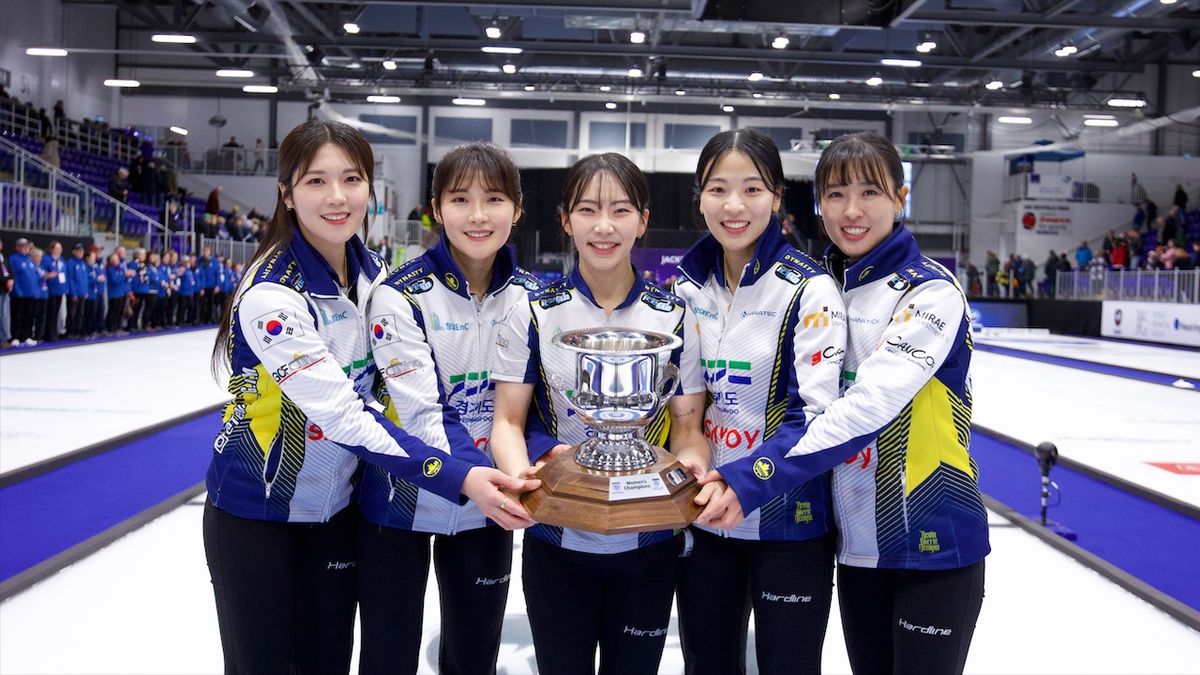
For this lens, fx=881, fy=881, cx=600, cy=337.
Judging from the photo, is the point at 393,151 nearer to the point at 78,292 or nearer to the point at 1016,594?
the point at 78,292

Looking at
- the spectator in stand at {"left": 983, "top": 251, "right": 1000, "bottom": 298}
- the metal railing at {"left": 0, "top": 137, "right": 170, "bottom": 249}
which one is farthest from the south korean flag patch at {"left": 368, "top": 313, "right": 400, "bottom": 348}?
the spectator in stand at {"left": 983, "top": 251, "right": 1000, "bottom": 298}

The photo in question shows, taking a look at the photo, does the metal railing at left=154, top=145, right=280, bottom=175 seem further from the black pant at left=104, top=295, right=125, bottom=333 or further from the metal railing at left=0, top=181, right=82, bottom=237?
the black pant at left=104, top=295, right=125, bottom=333

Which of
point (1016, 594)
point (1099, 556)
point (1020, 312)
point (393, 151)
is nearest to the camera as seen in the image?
point (1016, 594)

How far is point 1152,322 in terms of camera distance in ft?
54.9

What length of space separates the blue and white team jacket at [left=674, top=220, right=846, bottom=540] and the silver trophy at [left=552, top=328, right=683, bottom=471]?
24 cm

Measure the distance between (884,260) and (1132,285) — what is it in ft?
61.1

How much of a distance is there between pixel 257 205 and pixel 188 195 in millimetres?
2760

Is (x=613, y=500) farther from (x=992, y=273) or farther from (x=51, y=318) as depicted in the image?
(x=992, y=273)

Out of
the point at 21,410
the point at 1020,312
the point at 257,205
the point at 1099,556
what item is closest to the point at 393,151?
the point at 257,205

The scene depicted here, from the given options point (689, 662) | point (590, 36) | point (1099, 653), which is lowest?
point (1099, 653)

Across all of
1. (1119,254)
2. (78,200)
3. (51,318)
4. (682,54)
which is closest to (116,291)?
(51,318)

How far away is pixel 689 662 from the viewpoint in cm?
204

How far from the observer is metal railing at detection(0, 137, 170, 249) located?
50.4 feet

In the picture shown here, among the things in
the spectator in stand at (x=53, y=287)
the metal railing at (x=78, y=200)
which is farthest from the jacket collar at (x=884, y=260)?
the metal railing at (x=78, y=200)
